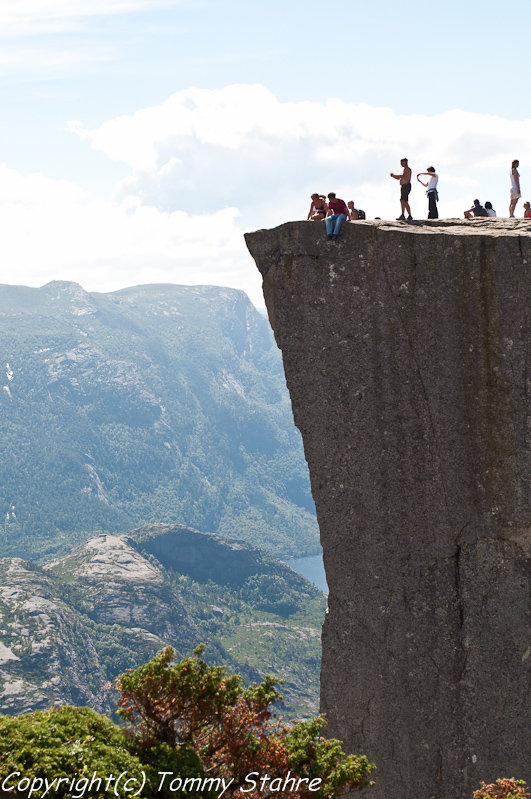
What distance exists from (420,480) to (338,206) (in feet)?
15.8

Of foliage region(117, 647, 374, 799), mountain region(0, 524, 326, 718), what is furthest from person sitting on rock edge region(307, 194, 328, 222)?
mountain region(0, 524, 326, 718)

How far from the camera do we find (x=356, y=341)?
1173 cm

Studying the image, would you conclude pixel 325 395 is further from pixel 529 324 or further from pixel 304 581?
pixel 304 581

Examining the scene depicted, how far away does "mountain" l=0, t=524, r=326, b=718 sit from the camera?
381ft

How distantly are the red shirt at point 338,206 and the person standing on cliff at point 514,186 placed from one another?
4.52 m

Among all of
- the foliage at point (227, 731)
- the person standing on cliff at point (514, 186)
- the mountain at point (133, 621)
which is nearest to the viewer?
the foliage at point (227, 731)

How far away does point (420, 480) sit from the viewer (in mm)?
11586

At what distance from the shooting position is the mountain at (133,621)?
116 m

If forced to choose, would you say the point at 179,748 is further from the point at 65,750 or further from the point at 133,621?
the point at 133,621

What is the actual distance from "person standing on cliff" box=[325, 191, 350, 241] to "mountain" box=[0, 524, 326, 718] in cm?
10432

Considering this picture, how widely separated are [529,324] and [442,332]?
136cm

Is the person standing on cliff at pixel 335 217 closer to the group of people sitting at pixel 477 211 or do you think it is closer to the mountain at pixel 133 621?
the group of people sitting at pixel 477 211

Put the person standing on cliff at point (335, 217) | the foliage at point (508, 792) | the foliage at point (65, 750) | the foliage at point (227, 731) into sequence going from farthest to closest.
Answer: the person standing on cliff at point (335, 217) < the foliage at point (227, 731) < the foliage at point (508, 792) < the foliage at point (65, 750)

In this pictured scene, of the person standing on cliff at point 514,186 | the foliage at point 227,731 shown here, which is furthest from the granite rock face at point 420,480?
the person standing on cliff at point 514,186
